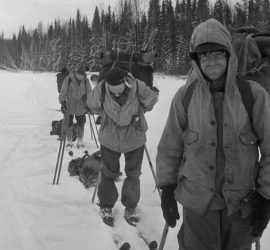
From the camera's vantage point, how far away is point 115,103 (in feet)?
13.5

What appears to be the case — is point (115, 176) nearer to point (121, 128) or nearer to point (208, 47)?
point (121, 128)

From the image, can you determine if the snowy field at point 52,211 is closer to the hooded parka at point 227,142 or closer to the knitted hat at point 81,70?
the hooded parka at point 227,142

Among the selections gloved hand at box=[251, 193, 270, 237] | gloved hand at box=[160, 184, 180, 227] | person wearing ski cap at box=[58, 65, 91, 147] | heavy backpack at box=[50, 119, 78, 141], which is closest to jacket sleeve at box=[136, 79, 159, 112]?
gloved hand at box=[160, 184, 180, 227]

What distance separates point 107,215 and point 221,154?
243 cm

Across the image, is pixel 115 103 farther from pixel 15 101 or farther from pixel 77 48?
pixel 77 48

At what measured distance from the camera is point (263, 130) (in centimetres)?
213

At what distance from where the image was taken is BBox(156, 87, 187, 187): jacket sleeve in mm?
2389

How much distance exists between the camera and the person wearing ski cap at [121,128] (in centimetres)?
412

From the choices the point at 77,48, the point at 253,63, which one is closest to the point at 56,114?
the point at 253,63

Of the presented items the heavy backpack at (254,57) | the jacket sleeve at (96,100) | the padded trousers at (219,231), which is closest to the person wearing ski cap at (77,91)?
the jacket sleeve at (96,100)

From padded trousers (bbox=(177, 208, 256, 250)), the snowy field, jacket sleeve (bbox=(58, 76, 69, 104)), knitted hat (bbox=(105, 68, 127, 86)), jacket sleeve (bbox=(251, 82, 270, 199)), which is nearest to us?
jacket sleeve (bbox=(251, 82, 270, 199))

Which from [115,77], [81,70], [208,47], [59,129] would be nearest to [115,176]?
[115,77]

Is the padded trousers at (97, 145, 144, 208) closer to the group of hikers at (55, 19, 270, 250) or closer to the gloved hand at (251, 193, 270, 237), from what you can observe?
the group of hikers at (55, 19, 270, 250)

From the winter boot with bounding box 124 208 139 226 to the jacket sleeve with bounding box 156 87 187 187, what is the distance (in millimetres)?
1969
